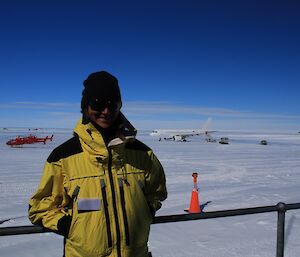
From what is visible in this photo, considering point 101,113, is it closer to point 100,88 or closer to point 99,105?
point 99,105

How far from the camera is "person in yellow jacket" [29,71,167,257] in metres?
2.03

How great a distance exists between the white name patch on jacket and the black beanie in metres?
0.58

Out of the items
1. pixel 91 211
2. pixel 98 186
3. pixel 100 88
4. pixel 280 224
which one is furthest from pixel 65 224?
pixel 280 224

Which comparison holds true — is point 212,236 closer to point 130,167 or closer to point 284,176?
point 130,167

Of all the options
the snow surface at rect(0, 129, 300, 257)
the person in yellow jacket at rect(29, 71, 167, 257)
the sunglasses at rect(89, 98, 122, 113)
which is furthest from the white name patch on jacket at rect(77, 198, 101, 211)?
the snow surface at rect(0, 129, 300, 257)

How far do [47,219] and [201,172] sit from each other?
1366cm

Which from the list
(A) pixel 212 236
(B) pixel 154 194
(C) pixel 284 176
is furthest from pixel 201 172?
(B) pixel 154 194

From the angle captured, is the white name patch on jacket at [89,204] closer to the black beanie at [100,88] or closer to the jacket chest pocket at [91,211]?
the jacket chest pocket at [91,211]

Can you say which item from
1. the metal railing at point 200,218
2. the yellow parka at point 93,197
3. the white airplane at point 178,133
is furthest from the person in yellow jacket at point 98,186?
the white airplane at point 178,133

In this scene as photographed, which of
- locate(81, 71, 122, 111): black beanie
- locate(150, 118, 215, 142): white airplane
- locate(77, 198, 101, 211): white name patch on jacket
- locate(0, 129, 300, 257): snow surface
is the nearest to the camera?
locate(77, 198, 101, 211): white name patch on jacket

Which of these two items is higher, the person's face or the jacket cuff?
the person's face

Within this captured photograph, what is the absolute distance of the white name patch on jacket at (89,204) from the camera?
2.01 metres

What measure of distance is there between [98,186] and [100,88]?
1.94 ft

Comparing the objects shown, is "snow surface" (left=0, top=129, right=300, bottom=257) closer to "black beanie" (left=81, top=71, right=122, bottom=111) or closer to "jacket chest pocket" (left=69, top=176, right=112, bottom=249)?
"jacket chest pocket" (left=69, top=176, right=112, bottom=249)
